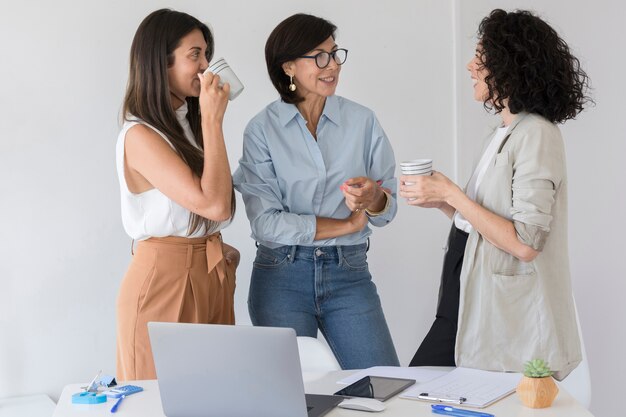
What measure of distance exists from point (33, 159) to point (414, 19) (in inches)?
72.7

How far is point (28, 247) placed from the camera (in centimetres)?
328

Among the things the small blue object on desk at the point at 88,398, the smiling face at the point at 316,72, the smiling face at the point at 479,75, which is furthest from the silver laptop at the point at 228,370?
the smiling face at the point at 316,72

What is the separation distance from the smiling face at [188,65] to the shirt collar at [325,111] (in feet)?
1.06

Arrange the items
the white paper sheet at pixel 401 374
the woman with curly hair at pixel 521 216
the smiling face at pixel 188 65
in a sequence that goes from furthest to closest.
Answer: the smiling face at pixel 188 65, the woman with curly hair at pixel 521 216, the white paper sheet at pixel 401 374

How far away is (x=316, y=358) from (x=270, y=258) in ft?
1.53

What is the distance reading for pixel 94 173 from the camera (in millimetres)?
3363

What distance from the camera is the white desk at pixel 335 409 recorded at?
1728mm

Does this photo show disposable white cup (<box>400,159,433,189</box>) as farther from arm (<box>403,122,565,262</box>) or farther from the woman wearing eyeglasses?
the woman wearing eyeglasses

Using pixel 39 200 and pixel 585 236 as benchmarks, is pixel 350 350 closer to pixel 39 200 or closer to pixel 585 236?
pixel 585 236

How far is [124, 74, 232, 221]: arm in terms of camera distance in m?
2.40

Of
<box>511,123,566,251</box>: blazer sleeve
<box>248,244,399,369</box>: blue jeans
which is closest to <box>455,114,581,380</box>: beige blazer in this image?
<box>511,123,566,251</box>: blazer sleeve

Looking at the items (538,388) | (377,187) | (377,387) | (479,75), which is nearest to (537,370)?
(538,388)

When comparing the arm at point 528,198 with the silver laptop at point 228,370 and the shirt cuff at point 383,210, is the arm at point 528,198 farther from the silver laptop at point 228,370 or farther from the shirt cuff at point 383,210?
the silver laptop at point 228,370

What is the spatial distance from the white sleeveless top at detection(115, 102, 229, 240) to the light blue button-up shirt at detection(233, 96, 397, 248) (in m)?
0.31
